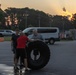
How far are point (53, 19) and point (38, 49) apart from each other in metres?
159

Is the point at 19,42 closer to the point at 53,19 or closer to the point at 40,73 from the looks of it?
the point at 40,73

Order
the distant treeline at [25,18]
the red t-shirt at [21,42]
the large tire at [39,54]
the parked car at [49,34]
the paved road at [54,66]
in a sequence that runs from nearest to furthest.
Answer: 1. the paved road at [54,66]
2. the red t-shirt at [21,42]
3. the large tire at [39,54]
4. the parked car at [49,34]
5. the distant treeline at [25,18]

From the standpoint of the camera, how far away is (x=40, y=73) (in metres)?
12.6

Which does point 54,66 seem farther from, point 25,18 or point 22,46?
point 25,18

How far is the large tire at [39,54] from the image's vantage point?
1384 cm

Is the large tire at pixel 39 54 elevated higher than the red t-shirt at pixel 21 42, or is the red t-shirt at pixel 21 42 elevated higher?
the red t-shirt at pixel 21 42

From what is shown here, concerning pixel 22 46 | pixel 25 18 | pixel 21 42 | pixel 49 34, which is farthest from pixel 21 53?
pixel 25 18

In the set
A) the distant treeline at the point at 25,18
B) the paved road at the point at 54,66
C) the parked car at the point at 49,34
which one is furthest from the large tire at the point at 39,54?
the distant treeline at the point at 25,18

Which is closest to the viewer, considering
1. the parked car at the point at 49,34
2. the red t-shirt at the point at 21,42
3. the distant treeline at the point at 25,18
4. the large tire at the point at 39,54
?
the red t-shirt at the point at 21,42

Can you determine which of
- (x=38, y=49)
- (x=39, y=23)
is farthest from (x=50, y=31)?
(x=39, y=23)

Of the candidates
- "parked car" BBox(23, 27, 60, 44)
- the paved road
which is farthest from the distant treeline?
the paved road

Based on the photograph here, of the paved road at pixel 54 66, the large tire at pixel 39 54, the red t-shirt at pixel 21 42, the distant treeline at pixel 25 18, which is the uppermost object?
the distant treeline at pixel 25 18

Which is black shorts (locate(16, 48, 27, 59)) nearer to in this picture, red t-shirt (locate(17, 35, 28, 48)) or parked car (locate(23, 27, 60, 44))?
red t-shirt (locate(17, 35, 28, 48))

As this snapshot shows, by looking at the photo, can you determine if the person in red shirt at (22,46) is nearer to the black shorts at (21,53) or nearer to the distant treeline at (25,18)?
the black shorts at (21,53)
